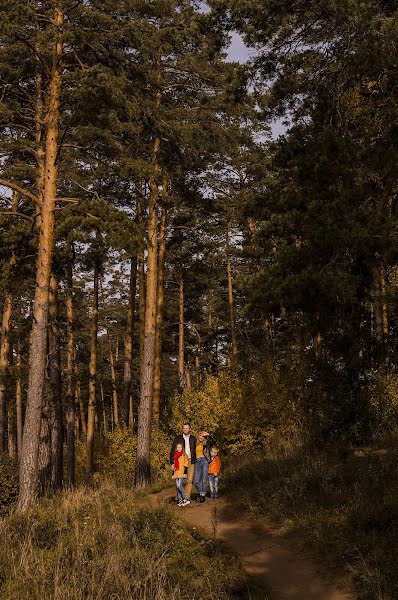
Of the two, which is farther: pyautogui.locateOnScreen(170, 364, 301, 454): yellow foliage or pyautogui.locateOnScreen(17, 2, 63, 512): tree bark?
pyautogui.locateOnScreen(170, 364, 301, 454): yellow foliage

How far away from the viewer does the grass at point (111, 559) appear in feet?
17.1

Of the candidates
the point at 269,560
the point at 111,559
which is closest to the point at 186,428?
the point at 269,560

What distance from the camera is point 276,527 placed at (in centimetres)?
876

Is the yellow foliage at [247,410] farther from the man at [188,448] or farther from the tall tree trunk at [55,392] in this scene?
the tall tree trunk at [55,392]

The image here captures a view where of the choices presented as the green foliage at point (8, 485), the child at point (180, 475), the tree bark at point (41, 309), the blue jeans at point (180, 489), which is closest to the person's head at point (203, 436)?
the child at point (180, 475)

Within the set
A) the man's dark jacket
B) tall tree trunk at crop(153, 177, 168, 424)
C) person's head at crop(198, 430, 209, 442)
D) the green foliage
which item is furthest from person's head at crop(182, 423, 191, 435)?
tall tree trunk at crop(153, 177, 168, 424)

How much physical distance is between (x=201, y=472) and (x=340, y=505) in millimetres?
3914

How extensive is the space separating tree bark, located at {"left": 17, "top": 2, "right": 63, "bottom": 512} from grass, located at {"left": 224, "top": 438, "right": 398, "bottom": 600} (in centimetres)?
418

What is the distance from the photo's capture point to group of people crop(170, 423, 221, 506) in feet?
36.8

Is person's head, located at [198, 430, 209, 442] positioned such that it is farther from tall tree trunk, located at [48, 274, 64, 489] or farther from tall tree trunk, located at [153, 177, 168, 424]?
tall tree trunk, located at [153, 177, 168, 424]

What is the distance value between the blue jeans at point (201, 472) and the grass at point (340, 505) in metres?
0.60

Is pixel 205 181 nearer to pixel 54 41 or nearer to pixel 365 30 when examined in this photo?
pixel 54 41

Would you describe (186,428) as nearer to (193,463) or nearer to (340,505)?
(193,463)

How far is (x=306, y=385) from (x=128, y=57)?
9.78 meters
